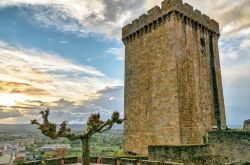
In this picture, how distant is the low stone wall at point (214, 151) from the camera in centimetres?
1739

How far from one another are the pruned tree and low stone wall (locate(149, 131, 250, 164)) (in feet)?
19.4

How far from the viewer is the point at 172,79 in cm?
2105

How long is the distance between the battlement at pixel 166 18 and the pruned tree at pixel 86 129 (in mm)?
12351

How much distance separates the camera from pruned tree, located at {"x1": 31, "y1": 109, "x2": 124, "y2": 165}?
39.2 feet

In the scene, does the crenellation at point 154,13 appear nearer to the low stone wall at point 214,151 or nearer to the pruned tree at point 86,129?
the low stone wall at point 214,151

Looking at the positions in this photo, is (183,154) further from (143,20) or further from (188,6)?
(143,20)

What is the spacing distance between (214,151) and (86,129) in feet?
34.2

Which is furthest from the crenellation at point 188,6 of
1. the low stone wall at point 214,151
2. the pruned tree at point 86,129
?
the pruned tree at point 86,129

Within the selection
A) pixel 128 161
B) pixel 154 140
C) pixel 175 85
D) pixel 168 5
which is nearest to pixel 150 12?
pixel 168 5

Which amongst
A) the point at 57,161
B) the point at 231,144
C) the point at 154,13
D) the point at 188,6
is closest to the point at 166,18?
the point at 154,13

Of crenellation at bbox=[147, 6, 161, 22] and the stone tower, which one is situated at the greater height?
crenellation at bbox=[147, 6, 161, 22]

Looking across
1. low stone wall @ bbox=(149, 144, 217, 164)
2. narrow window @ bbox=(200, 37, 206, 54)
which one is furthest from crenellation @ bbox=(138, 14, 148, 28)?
low stone wall @ bbox=(149, 144, 217, 164)

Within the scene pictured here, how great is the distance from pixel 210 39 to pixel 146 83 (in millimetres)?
8321

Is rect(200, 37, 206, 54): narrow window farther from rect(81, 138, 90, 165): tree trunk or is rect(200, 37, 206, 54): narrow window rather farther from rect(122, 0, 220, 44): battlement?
rect(81, 138, 90, 165): tree trunk
